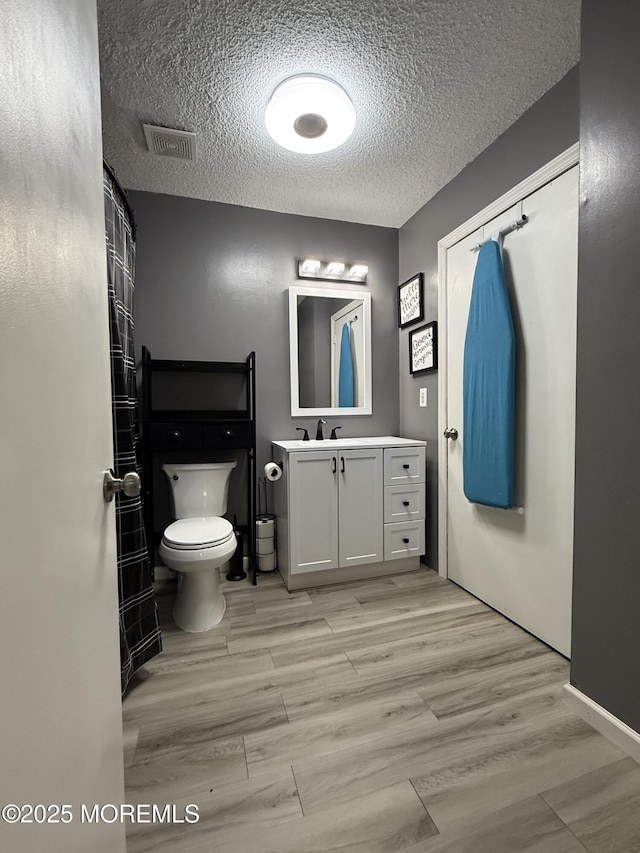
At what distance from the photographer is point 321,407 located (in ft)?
8.90

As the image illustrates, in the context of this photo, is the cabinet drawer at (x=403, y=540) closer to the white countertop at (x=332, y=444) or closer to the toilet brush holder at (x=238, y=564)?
the white countertop at (x=332, y=444)

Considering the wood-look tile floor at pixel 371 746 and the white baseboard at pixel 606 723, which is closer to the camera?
the wood-look tile floor at pixel 371 746

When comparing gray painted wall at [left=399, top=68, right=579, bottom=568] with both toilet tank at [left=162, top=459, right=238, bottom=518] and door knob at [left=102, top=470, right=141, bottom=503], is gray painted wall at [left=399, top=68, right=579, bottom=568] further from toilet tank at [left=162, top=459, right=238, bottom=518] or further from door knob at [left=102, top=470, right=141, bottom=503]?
door knob at [left=102, top=470, right=141, bottom=503]

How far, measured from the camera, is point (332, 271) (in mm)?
2697

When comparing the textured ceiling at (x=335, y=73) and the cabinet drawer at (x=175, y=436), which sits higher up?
the textured ceiling at (x=335, y=73)

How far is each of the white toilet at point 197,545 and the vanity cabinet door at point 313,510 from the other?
0.43 meters

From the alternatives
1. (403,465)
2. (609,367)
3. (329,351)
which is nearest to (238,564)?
(403,465)

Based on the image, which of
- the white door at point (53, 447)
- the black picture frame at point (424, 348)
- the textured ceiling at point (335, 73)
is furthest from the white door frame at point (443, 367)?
the white door at point (53, 447)

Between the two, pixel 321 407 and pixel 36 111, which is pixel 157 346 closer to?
pixel 321 407

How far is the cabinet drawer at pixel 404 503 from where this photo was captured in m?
2.38

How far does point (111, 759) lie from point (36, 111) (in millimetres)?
1079

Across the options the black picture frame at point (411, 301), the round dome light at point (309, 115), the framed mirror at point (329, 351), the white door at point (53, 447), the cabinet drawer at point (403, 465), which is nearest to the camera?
the white door at point (53, 447)

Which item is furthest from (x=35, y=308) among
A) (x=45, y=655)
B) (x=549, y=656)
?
(x=549, y=656)

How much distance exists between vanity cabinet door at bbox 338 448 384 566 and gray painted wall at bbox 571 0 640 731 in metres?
1.19
